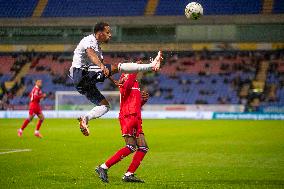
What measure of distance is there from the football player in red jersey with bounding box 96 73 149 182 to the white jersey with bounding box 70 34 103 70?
113 centimetres

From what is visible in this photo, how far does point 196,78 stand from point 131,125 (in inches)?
1710

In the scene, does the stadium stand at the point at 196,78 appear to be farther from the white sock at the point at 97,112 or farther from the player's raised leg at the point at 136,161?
the white sock at the point at 97,112

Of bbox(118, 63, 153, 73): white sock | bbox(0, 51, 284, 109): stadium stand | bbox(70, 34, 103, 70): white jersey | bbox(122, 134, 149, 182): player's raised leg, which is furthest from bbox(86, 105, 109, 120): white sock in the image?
bbox(0, 51, 284, 109): stadium stand

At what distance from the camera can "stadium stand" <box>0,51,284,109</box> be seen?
5100cm

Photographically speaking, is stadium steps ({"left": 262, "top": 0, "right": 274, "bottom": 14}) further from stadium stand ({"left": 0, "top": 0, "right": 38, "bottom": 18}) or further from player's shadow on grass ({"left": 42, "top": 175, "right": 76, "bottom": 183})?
player's shadow on grass ({"left": 42, "top": 175, "right": 76, "bottom": 183})

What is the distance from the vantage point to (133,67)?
34.9ft

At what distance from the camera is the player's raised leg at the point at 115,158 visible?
37.6 ft

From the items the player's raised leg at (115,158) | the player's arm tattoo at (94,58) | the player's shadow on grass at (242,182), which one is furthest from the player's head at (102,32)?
the player's shadow on grass at (242,182)

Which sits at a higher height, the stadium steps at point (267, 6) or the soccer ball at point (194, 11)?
the soccer ball at point (194, 11)

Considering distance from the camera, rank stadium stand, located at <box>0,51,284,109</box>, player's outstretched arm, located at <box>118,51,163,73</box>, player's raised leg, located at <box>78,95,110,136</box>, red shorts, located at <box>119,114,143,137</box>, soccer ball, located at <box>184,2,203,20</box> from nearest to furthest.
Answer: player's outstretched arm, located at <box>118,51,163,73</box> → player's raised leg, located at <box>78,95,110,136</box> → red shorts, located at <box>119,114,143,137</box> → soccer ball, located at <box>184,2,203,20</box> → stadium stand, located at <box>0,51,284,109</box>

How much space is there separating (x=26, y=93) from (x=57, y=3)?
988 centimetres

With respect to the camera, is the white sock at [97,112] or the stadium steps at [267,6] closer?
the white sock at [97,112]

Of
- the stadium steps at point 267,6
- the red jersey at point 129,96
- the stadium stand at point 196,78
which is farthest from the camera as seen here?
the stadium steps at point 267,6

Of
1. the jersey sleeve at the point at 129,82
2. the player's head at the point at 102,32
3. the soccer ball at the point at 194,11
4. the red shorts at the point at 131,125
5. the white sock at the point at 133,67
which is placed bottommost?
the red shorts at the point at 131,125
